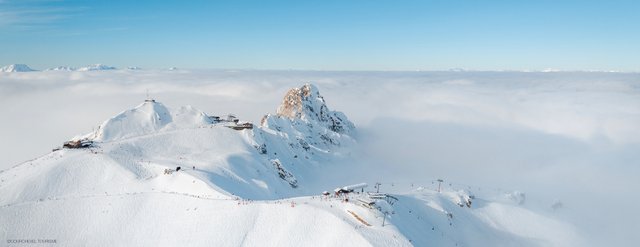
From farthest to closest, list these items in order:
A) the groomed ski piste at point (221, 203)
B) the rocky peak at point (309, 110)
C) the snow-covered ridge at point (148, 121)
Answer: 1. the rocky peak at point (309, 110)
2. the snow-covered ridge at point (148, 121)
3. the groomed ski piste at point (221, 203)

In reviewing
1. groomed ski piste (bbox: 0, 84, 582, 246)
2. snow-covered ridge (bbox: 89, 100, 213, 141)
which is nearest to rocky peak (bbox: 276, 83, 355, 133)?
groomed ski piste (bbox: 0, 84, 582, 246)

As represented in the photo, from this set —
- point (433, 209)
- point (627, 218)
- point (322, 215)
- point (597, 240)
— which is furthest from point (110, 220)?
point (627, 218)

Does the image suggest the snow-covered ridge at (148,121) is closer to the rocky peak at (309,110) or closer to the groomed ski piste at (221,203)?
the groomed ski piste at (221,203)

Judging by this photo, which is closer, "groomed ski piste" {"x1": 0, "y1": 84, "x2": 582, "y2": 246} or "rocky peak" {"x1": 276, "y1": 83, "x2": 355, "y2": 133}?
"groomed ski piste" {"x1": 0, "y1": 84, "x2": 582, "y2": 246}

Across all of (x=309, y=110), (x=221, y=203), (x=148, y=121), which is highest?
(x=309, y=110)

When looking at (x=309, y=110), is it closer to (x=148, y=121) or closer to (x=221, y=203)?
(x=148, y=121)

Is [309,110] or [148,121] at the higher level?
[309,110]

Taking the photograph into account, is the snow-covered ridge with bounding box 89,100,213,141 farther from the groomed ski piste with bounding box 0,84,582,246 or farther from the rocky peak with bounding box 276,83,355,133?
the rocky peak with bounding box 276,83,355,133

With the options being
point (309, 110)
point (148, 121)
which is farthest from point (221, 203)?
point (309, 110)

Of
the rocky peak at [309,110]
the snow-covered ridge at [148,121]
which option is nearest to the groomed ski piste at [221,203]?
the snow-covered ridge at [148,121]
